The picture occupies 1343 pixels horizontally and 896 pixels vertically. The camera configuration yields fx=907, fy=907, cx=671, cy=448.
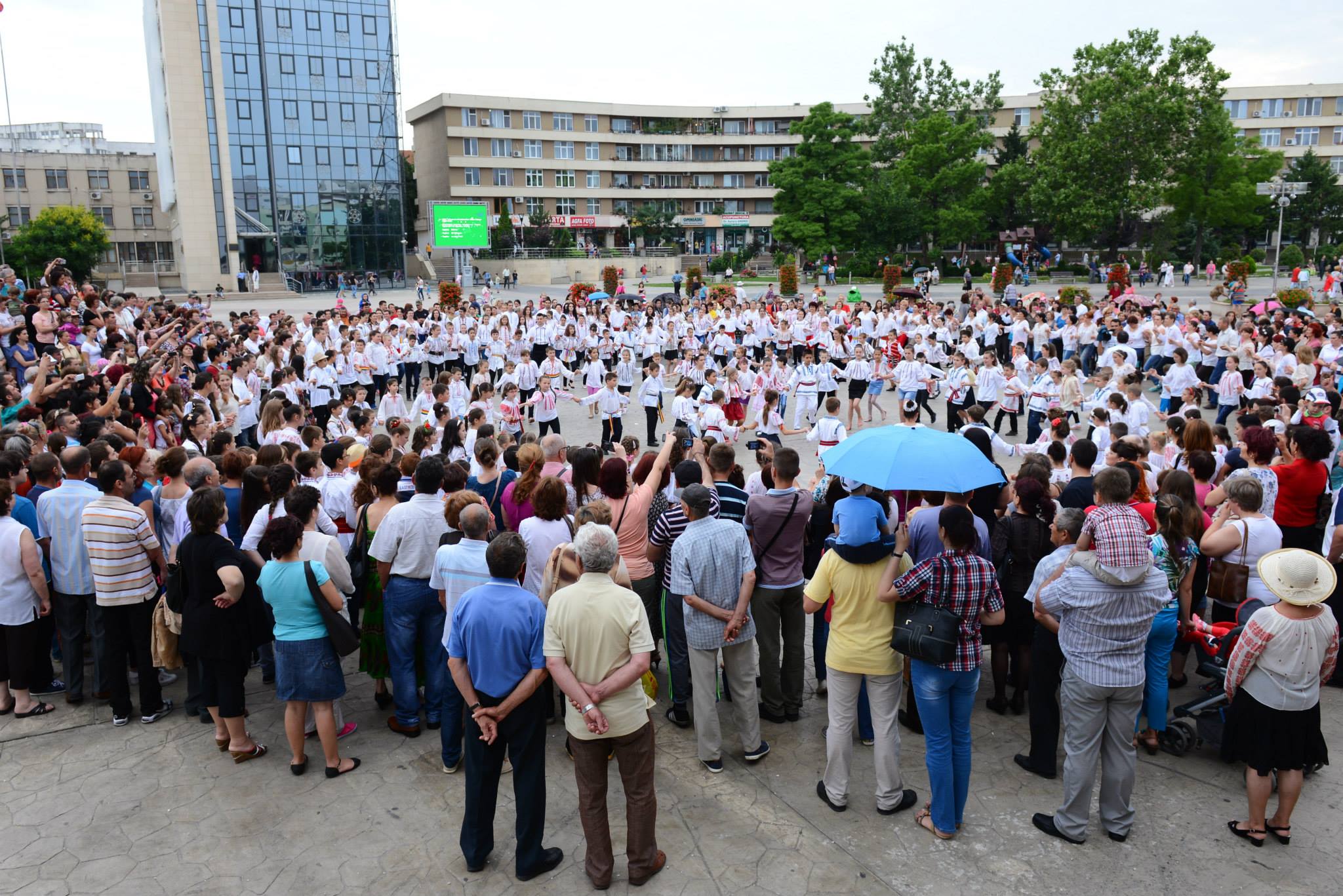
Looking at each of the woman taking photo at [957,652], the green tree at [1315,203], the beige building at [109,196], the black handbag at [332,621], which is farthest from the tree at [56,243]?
the green tree at [1315,203]

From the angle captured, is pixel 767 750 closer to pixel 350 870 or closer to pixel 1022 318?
pixel 350 870

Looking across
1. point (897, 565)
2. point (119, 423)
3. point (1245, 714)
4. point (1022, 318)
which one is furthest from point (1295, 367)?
point (119, 423)

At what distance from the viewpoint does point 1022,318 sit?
19688 millimetres

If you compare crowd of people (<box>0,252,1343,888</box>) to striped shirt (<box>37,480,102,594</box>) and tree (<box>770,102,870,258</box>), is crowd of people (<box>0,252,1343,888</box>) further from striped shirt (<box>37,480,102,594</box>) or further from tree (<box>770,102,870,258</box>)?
tree (<box>770,102,870,258</box>)

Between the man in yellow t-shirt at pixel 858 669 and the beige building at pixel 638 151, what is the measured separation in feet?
207

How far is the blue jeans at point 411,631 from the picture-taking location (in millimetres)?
5605

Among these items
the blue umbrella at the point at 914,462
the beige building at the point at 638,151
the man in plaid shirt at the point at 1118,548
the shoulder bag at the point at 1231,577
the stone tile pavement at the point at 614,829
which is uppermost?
the beige building at the point at 638,151

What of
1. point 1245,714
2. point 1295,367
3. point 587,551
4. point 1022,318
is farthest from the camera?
point 1022,318

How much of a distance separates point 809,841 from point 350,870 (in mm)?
2343

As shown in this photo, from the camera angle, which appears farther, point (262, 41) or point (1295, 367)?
point (262, 41)

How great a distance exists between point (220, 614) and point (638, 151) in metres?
74.9

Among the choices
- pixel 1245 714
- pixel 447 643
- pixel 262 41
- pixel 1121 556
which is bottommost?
pixel 1245 714

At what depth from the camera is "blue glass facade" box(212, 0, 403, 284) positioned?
51469 millimetres

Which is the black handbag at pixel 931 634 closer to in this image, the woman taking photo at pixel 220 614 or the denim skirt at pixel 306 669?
the denim skirt at pixel 306 669
